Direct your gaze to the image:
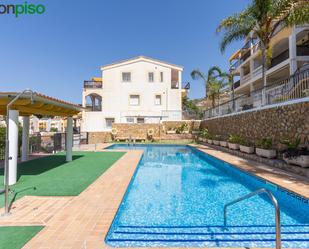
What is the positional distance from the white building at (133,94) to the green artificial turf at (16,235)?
85.7 ft

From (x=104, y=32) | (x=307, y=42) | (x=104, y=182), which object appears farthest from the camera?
(x=104, y=32)

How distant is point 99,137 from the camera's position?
27.2 m

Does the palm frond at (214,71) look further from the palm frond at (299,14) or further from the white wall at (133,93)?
the palm frond at (299,14)

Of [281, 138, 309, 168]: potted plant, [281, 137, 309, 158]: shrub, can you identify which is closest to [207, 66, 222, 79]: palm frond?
[281, 137, 309, 158]: shrub

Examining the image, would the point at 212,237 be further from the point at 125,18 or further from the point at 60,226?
the point at 125,18

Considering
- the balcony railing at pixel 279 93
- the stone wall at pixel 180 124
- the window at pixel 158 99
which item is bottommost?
the stone wall at pixel 180 124

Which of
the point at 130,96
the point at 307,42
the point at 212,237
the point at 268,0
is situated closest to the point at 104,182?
the point at 212,237

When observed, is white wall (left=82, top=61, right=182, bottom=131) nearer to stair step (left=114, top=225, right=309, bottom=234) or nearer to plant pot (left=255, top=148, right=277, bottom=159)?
plant pot (left=255, top=148, right=277, bottom=159)

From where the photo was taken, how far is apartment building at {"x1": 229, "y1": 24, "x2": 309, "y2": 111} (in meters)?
10.9

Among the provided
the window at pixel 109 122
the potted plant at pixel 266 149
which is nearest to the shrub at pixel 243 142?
the potted plant at pixel 266 149

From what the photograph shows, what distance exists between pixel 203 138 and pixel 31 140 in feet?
53.2

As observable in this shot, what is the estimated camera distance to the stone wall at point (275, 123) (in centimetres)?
885

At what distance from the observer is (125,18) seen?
21.7 m

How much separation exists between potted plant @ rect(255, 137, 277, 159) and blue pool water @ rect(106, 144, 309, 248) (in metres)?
2.14
